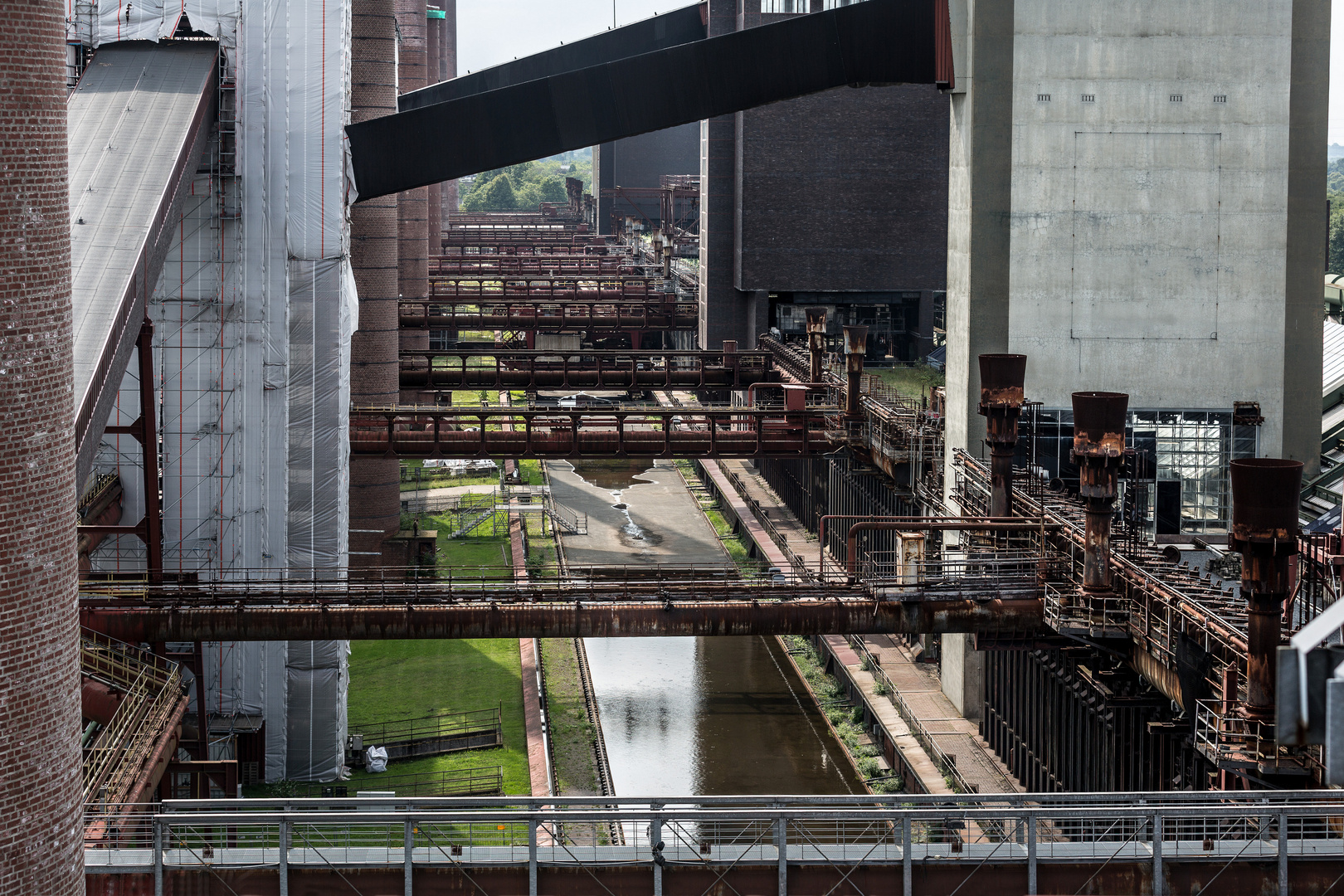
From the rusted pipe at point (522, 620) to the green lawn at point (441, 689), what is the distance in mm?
5958

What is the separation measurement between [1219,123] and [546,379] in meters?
17.9

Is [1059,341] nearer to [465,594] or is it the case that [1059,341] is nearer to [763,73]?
[763,73]

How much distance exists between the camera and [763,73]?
29953 mm

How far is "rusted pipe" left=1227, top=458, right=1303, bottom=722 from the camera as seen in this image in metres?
14.1

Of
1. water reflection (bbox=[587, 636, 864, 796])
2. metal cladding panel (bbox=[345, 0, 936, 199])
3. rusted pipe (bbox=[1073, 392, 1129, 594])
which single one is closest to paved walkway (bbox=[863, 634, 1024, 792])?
water reflection (bbox=[587, 636, 864, 796])

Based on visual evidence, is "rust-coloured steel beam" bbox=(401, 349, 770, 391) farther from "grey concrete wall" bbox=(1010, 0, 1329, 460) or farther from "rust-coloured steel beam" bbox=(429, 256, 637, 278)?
"rust-coloured steel beam" bbox=(429, 256, 637, 278)

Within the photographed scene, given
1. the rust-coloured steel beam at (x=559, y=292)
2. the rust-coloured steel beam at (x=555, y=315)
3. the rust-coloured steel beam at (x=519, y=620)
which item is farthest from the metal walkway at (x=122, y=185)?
the rust-coloured steel beam at (x=559, y=292)

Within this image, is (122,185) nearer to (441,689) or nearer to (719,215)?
(441,689)

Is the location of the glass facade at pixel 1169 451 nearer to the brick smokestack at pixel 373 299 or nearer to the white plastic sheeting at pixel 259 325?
the white plastic sheeting at pixel 259 325

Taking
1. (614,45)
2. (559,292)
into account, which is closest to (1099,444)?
(614,45)

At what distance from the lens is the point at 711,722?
3056 cm

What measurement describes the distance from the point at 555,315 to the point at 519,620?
34.2 m

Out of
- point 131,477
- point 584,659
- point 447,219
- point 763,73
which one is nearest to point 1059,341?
point 763,73

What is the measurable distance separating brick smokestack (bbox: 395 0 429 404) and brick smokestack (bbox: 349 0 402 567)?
3.38 metres
